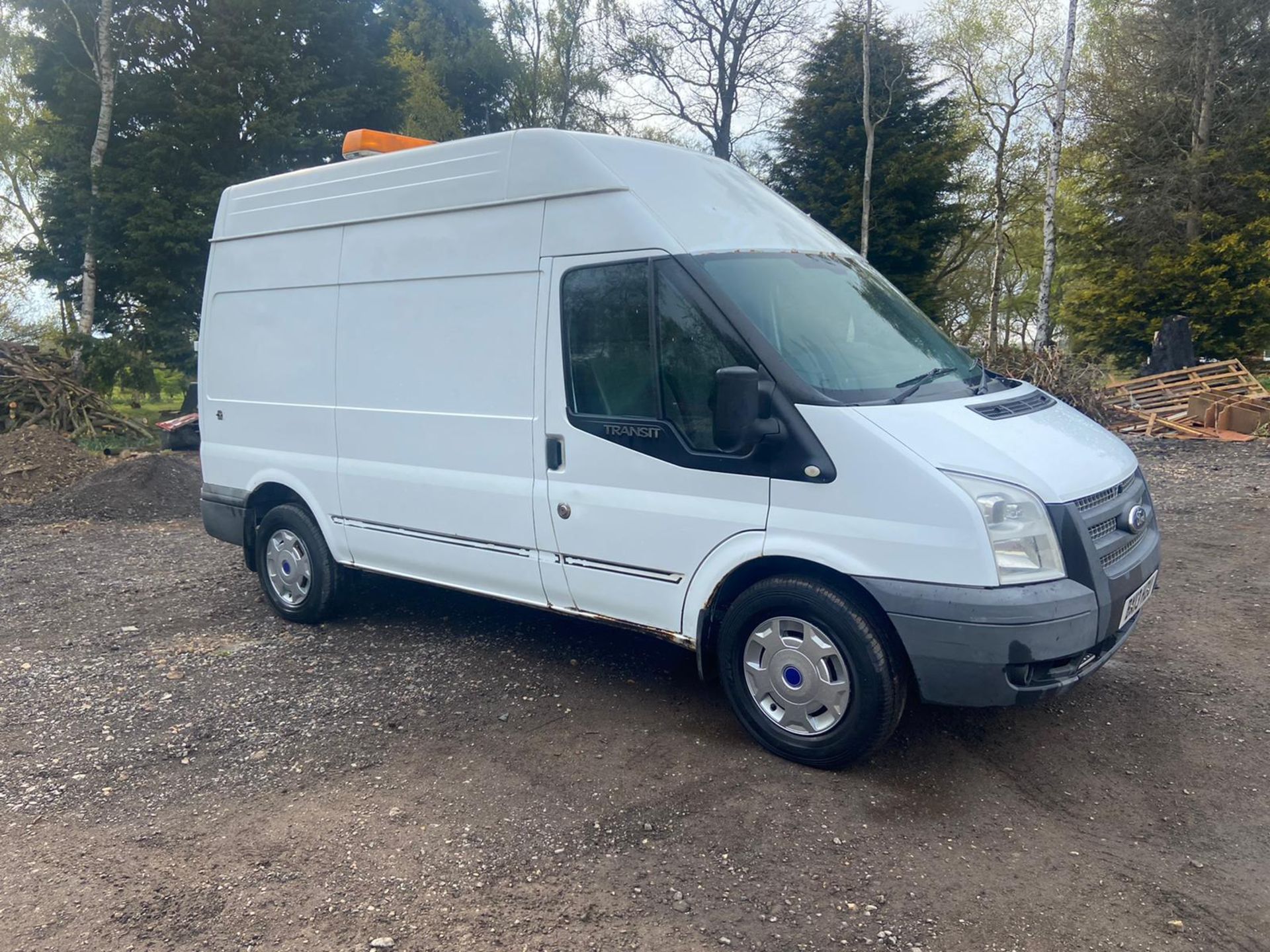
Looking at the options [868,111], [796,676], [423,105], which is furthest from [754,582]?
[423,105]

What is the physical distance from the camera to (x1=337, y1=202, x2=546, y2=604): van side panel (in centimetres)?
464

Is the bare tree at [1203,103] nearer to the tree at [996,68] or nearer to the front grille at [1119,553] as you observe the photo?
the tree at [996,68]

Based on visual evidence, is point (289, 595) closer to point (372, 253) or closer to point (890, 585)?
point (372, 253)

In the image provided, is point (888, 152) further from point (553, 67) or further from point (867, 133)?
point (553, 67)

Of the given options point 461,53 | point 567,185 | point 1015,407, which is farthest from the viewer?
point 461,53

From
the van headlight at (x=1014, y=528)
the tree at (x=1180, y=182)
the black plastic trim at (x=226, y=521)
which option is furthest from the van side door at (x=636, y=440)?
the tree at (x=1180, y=182)

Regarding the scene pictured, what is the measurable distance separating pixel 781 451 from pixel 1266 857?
2.24 m

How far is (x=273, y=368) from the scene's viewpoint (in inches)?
232

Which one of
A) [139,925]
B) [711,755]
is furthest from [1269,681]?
[139,925]

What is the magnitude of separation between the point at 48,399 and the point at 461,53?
21.7m

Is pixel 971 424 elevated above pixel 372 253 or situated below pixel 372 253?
below

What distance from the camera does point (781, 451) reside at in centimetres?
376

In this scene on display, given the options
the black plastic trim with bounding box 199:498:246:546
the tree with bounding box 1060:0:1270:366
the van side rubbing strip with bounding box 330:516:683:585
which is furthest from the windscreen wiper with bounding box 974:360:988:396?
the tree with bounding box 1060:0:1270:366

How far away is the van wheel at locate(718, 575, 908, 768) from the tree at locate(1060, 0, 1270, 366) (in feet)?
72.9
